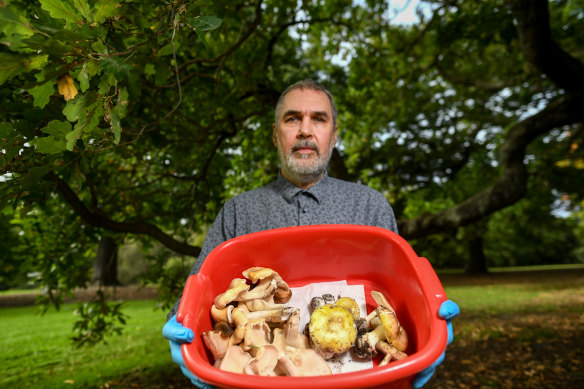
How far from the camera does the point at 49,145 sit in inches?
49.6

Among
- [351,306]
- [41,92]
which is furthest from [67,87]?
[351,306]

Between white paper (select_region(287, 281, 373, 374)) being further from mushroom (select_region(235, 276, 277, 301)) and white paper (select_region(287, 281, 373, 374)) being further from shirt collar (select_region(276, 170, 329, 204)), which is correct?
shirt collar (select_region(276, 170, 329, 204))

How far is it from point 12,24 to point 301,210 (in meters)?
1.51

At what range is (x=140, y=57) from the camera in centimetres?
173

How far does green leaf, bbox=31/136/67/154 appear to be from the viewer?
1.24m

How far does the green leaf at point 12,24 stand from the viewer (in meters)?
0.82

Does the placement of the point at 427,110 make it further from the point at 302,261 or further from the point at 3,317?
the point at 3,317

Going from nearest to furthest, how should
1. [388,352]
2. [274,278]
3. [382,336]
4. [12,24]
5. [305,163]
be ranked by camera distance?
[12,24] → [388,352] → [382,336] → [274,278] → [305,163]

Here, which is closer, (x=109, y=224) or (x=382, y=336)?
(x=382, y=336)

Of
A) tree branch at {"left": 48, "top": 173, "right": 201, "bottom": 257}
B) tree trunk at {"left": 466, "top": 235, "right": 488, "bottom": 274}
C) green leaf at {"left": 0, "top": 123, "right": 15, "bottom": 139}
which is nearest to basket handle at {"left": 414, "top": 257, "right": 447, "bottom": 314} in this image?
green leaf at {"left": 0, "top": 123, "right": 15, "bottom": 139}

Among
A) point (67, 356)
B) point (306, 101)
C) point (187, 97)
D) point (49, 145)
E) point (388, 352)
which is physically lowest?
point (67, 356)

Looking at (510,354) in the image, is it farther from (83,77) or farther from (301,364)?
(83,77)

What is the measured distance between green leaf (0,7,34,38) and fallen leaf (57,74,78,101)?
1.01ft

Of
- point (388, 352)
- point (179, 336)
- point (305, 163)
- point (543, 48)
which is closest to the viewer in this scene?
point (179, 336)
